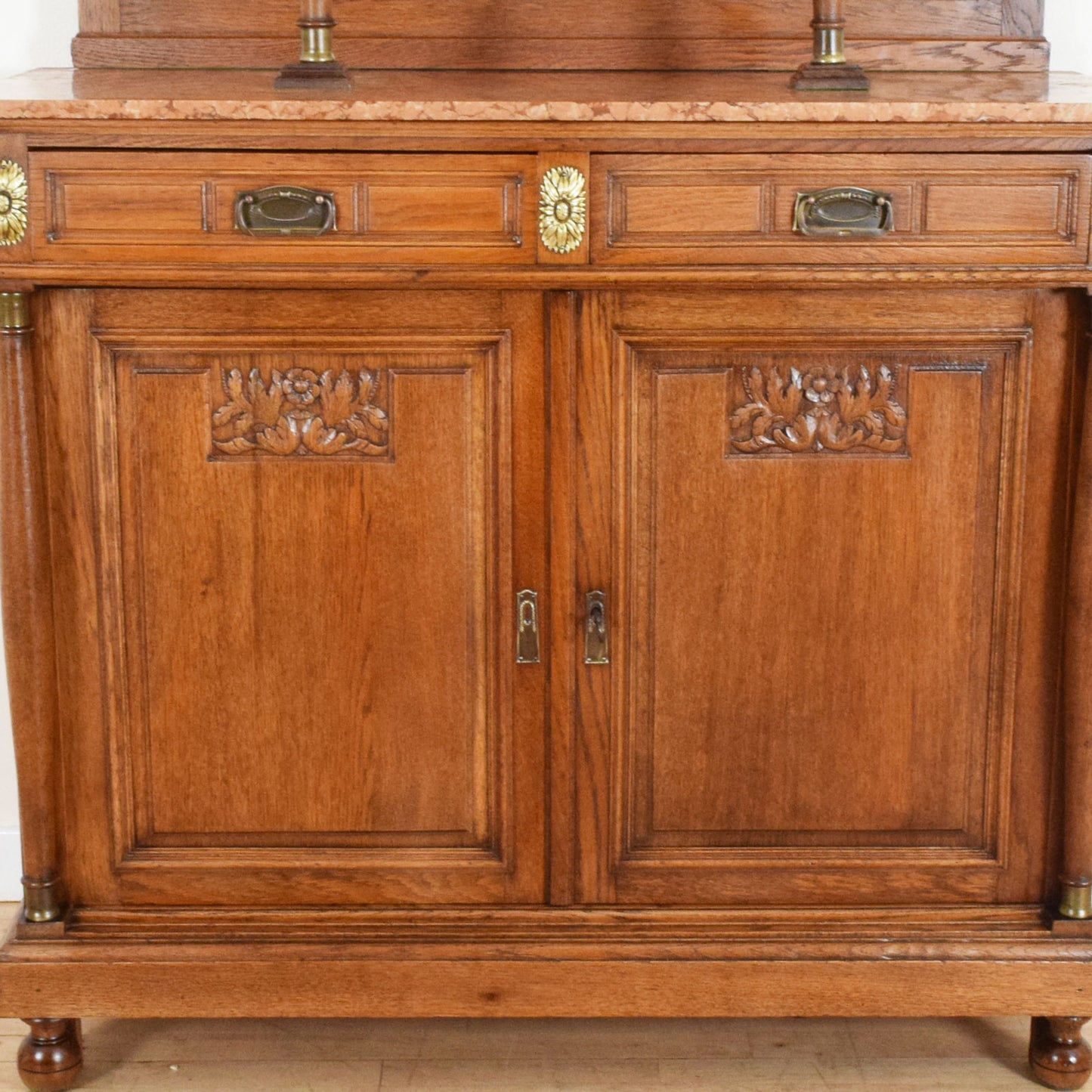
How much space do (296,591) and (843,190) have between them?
2.66ft

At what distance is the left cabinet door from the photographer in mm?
1876

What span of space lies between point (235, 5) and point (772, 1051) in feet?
5.48

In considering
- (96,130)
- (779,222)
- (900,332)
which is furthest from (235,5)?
(900,332)

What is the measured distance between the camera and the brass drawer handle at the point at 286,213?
1792 mm

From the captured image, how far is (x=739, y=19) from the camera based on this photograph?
2.29 metres

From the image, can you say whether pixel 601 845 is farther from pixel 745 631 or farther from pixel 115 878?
pixel 115 878

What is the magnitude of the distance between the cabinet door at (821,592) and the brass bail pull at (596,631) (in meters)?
0.01

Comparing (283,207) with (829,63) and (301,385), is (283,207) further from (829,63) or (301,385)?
(829,63)

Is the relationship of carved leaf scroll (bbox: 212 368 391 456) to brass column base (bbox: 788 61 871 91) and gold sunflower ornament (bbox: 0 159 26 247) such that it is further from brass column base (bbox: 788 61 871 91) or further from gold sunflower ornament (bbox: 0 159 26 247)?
brass column base (bbox: 788 61 871 91)

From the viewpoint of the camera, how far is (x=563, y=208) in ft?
5.88

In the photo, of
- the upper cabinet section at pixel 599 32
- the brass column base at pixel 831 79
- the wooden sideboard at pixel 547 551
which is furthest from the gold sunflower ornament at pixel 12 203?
the brass column base at pixel 831 79

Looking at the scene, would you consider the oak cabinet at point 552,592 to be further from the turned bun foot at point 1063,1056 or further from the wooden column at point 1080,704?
the turned bun foot at point 1063,1056

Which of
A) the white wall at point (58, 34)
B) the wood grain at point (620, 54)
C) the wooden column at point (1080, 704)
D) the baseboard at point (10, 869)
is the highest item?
the white wall at point (58, 34)

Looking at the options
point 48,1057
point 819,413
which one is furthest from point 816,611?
point 48,1057
